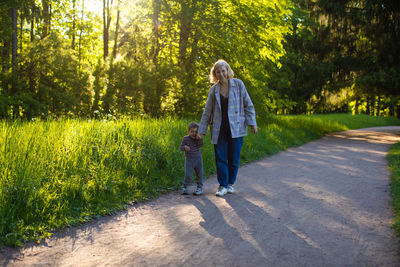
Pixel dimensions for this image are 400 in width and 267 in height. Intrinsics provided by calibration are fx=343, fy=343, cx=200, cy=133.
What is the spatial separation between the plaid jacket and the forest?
5.19 meters

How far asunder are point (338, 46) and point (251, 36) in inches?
237

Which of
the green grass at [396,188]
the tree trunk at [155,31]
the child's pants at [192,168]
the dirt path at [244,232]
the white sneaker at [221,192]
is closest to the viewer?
the dirt path at [244,232]

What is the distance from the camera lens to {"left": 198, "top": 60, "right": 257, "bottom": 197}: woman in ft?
17.8

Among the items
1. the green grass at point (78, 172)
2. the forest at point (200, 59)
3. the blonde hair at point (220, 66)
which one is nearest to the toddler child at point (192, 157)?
the green grass at point (78, 172)

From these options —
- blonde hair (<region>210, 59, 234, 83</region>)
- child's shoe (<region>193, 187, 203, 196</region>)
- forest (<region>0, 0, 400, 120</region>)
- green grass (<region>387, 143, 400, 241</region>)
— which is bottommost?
child's shoe (<region>193, 187, 203, 196</region>)

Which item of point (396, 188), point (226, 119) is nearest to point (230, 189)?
point (226, 119)

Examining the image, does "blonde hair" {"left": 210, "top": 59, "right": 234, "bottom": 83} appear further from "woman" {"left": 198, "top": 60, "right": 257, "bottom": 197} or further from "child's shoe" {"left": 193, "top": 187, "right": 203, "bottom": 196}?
"child's shoe" {"left": 193, "top": 187, "right": 203, "bottom": 196}

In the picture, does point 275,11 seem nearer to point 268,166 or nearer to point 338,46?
point 338,46

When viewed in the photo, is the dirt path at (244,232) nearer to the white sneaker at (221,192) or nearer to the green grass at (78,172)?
the white sneaker at (221,192)

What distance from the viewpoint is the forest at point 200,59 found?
1209cm

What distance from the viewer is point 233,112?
5.44 m

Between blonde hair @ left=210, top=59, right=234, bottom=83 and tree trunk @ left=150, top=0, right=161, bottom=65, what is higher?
tree trunk @ left=150, top=0, right=161, bottom=65

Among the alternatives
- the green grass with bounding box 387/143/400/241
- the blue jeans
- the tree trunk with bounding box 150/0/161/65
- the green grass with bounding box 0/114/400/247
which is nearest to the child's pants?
the blue jeans

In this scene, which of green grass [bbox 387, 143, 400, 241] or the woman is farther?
the woman
